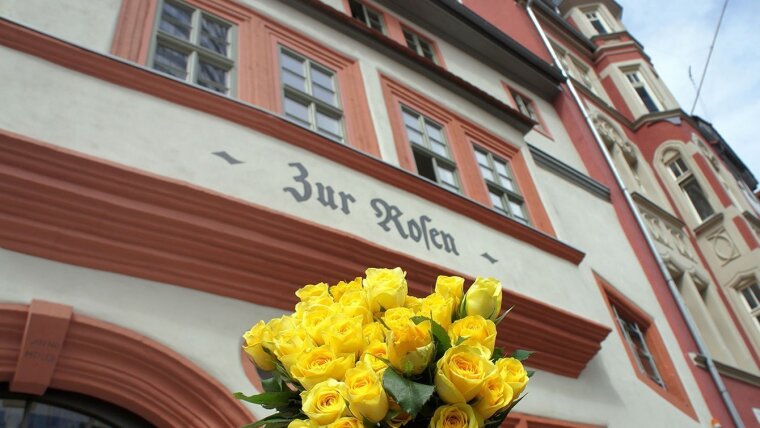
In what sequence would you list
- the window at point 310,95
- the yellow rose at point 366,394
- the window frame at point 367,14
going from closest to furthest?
1. the yellow rose at point 366,394
2. the window at point 310,95
3. the window frame at point 367,14

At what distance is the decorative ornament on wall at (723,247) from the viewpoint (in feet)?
46.1

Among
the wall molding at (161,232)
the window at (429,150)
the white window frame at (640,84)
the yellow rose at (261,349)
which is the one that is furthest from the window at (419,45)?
the white window frame at (640,84)

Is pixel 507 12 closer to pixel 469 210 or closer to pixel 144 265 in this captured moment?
pixel 469 210

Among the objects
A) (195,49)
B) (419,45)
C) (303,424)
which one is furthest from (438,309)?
(419,45)

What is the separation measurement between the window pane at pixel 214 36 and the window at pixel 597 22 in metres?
18.2

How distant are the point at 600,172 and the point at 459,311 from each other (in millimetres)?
10066

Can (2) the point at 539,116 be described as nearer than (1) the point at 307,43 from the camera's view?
No

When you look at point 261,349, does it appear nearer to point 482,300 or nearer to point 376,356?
point 376,356

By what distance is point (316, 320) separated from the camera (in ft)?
6.63

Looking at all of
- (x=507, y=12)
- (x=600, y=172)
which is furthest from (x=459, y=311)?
(x=507, y=12)

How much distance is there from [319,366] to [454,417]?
0.42 metres

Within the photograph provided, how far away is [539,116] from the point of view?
480 inches

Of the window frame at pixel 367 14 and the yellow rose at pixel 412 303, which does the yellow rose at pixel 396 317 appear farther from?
the window frame at pixel 367 14

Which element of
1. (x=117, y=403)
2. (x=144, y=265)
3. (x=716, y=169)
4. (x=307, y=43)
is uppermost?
(x=716, y=169)
